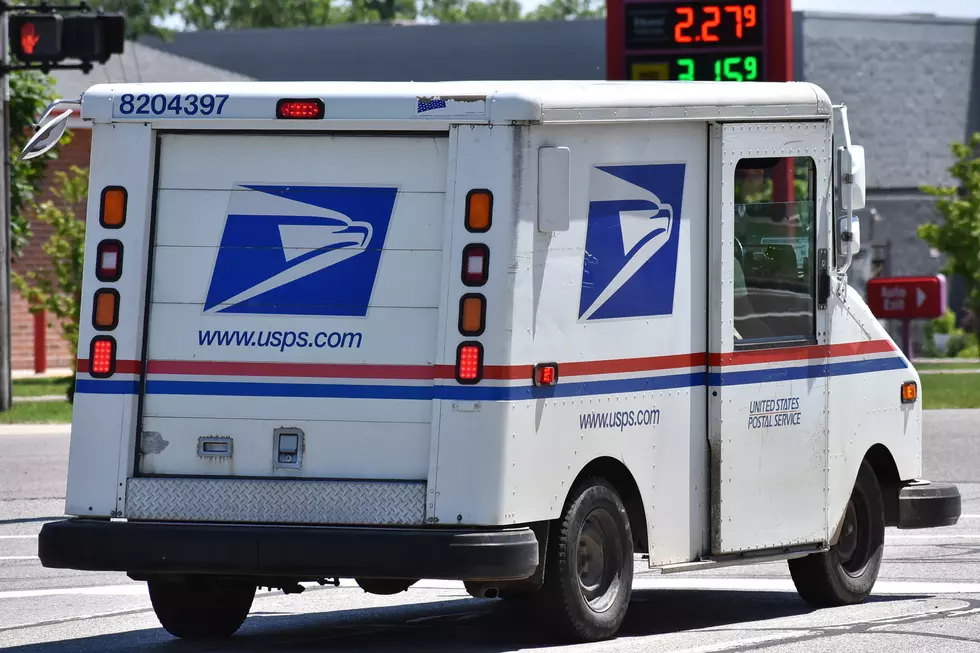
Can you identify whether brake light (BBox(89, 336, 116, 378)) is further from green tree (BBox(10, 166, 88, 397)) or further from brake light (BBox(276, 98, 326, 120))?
green tree (BBox(10, 166, 88, 397))

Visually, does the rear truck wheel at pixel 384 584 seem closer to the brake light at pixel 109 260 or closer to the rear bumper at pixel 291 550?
the rear bumper at pixel 291 550

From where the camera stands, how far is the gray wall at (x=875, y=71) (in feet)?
177

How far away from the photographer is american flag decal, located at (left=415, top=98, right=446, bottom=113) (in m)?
8.41

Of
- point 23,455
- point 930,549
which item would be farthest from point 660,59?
point 930,549

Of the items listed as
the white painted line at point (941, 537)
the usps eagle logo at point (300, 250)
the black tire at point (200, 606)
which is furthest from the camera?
the white painted line at point (941, 537)

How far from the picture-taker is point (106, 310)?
28.8 ft

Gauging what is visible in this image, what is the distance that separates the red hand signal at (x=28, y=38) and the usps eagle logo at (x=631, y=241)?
12137mm

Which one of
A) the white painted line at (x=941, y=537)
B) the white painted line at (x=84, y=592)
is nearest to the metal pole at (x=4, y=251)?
the white painted line at (x=84, y=592)

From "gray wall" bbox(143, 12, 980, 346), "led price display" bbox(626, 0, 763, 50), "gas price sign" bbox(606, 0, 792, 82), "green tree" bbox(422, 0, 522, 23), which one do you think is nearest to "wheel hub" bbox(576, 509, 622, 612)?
"gas price sign" bbox(606, 0, 792, 82)

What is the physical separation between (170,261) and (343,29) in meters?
51.4

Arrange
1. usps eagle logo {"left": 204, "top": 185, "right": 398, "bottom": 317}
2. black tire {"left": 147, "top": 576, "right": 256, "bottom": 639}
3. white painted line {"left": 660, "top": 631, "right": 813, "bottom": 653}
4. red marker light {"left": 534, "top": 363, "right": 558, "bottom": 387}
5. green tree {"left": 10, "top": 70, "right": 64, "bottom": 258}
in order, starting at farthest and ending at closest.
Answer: green tree {"left": 10, "top": 70, "right": 64, "bottom": 258}
black tire {"left": 147, "top": 576, "right": 256, "bottom": 639}
white painted line {"left": 660, "top": 631, "right": 813, "bottom": 653}
usps eagle logo {"left": 204, "top": 185, "right": 398, "bottom": 317}
red marker light {"left": 534, "top": 363, "right": 558, "bottom": 387}

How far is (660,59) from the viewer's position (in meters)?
22.4

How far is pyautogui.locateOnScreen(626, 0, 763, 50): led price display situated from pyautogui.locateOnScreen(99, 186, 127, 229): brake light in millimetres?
14141

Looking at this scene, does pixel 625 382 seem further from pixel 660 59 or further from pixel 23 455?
pixel 660 59
